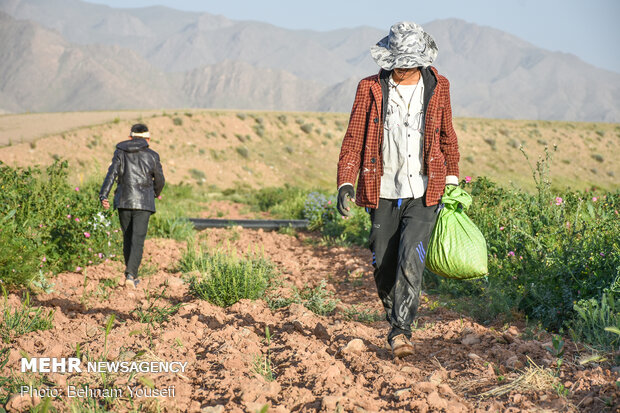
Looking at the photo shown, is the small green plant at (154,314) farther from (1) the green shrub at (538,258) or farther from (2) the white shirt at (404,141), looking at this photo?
(1) the green shrub at (538,258)

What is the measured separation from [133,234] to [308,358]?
332cm

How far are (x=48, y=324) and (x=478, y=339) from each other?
3263mm

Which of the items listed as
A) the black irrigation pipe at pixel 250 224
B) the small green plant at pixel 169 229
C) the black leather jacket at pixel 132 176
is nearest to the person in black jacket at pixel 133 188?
the black leather jacket at pixel 132 176

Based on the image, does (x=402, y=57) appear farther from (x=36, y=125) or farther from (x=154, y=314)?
(x=36, y=125)

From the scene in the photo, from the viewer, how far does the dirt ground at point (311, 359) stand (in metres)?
3.21

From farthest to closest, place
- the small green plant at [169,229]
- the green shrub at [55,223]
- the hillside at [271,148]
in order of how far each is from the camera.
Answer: the hillside at [271,148], the small green plant at [169,229], the green shrub at [55,223]

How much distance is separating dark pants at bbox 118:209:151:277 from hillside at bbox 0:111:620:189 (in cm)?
927

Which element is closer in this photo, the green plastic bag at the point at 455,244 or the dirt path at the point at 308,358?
the dirt path at the point at 308,358

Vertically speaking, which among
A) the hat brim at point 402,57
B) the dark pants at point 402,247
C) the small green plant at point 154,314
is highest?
the hat brim at point 402,57

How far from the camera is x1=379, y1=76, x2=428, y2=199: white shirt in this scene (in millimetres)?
4113

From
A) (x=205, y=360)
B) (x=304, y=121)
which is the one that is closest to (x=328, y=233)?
(x=205, y=360)

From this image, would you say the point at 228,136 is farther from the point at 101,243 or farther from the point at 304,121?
the point at 101,243

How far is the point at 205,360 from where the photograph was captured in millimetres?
3918

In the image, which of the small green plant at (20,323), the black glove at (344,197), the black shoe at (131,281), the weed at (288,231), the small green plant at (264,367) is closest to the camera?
the small green plant at (264,367)
